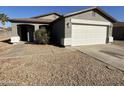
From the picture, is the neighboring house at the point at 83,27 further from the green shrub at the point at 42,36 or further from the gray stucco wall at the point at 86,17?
the green shrub at the point at 42,36

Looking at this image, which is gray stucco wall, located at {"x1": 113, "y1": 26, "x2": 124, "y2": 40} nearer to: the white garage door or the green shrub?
the white garage door

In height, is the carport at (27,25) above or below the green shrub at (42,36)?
above

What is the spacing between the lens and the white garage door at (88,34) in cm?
1173

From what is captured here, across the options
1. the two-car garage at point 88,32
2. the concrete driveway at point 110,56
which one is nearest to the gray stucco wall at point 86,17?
the two-car garage at point 88,32

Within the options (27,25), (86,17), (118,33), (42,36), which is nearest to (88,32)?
(86,17)

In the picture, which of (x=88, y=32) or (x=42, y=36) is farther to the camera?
(x=42, y=36)

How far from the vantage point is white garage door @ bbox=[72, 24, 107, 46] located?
11727 mm

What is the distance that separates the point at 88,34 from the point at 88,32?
9.0 inches

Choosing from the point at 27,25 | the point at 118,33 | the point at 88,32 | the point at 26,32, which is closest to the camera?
the point at 88,32

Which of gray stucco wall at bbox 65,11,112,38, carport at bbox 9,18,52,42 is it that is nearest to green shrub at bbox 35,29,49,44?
carport at bbox 9,18,52,42

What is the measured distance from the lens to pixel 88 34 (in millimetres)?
12391

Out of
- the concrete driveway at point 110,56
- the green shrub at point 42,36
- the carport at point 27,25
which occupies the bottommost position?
the concrete driveway at point 110,56

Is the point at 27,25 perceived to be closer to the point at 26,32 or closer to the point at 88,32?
the point at 26,32
